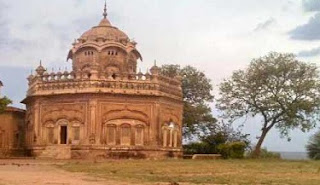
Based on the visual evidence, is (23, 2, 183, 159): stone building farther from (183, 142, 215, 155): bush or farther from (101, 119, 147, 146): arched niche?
(183, 142, 215, 155): bush

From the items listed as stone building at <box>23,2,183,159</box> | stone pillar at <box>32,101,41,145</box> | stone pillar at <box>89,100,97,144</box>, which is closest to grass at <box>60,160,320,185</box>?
stone pillar at <box>89,100,97,144</box>

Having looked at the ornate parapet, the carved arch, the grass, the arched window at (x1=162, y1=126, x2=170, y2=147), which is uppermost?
the ornate parapet

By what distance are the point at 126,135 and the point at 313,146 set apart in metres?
18.8

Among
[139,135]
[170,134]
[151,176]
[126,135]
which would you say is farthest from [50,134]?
[151,176]

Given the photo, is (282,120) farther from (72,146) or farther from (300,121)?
(72,146)

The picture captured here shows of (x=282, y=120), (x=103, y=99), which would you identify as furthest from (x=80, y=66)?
(x=282, y=120)

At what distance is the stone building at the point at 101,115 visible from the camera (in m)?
38.6

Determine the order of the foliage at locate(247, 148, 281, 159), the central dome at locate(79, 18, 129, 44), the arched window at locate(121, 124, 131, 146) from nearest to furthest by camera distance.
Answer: the arched window at locate(121, 124, 131, 146), the central dome at locate(79, 18, 129, 44), the foliage at locate(247, 148, 281, 159)

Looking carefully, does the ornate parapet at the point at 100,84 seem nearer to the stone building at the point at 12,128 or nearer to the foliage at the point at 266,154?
the stone building at the point at 12,128

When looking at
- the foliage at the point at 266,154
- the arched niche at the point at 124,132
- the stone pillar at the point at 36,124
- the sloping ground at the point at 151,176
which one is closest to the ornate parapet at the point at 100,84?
the stone pillar at the point at 36,124

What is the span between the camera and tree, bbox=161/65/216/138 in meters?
A: 51.2

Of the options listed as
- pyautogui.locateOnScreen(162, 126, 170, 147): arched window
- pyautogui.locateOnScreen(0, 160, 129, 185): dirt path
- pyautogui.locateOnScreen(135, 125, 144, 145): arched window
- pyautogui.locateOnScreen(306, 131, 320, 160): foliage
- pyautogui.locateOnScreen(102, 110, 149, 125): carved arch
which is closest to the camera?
pyautogui.locateOnScreen(0, 160, 129, 185): dirt path

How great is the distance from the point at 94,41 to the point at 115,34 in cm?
215

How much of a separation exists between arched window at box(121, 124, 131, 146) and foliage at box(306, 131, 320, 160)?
18283mm
